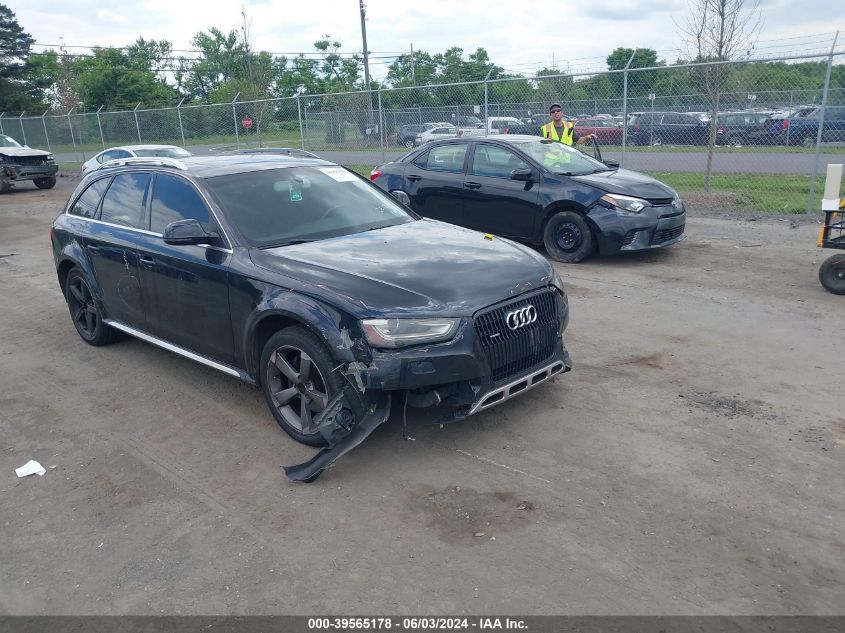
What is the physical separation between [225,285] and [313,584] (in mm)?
2250

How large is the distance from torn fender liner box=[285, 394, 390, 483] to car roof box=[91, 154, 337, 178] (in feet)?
7.56

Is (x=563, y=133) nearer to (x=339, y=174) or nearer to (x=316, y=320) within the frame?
(x=339, y=174)

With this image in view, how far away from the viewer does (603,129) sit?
17.0 metres

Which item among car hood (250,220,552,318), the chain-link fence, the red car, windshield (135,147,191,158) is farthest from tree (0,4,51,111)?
car hood (250,220,552,318)

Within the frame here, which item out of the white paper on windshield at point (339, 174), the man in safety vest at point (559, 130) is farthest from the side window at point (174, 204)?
the man in safety vest at point (559, 130)

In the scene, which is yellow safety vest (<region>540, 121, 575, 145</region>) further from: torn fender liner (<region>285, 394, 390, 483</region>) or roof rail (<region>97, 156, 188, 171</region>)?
torn fender liner (<region>285, 394, 390, 483</region>)

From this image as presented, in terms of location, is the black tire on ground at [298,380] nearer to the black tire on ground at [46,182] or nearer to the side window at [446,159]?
the side window at [446,159]

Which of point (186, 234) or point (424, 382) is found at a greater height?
point (186, 234)

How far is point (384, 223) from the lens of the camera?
5.57 m

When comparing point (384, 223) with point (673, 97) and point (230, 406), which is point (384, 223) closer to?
point (230, 406)

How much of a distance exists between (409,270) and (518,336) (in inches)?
30.6

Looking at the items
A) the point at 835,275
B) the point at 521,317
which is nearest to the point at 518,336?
the point at 521,317

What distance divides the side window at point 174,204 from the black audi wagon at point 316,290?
16 millimetres

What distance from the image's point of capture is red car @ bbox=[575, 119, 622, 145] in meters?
16.7
